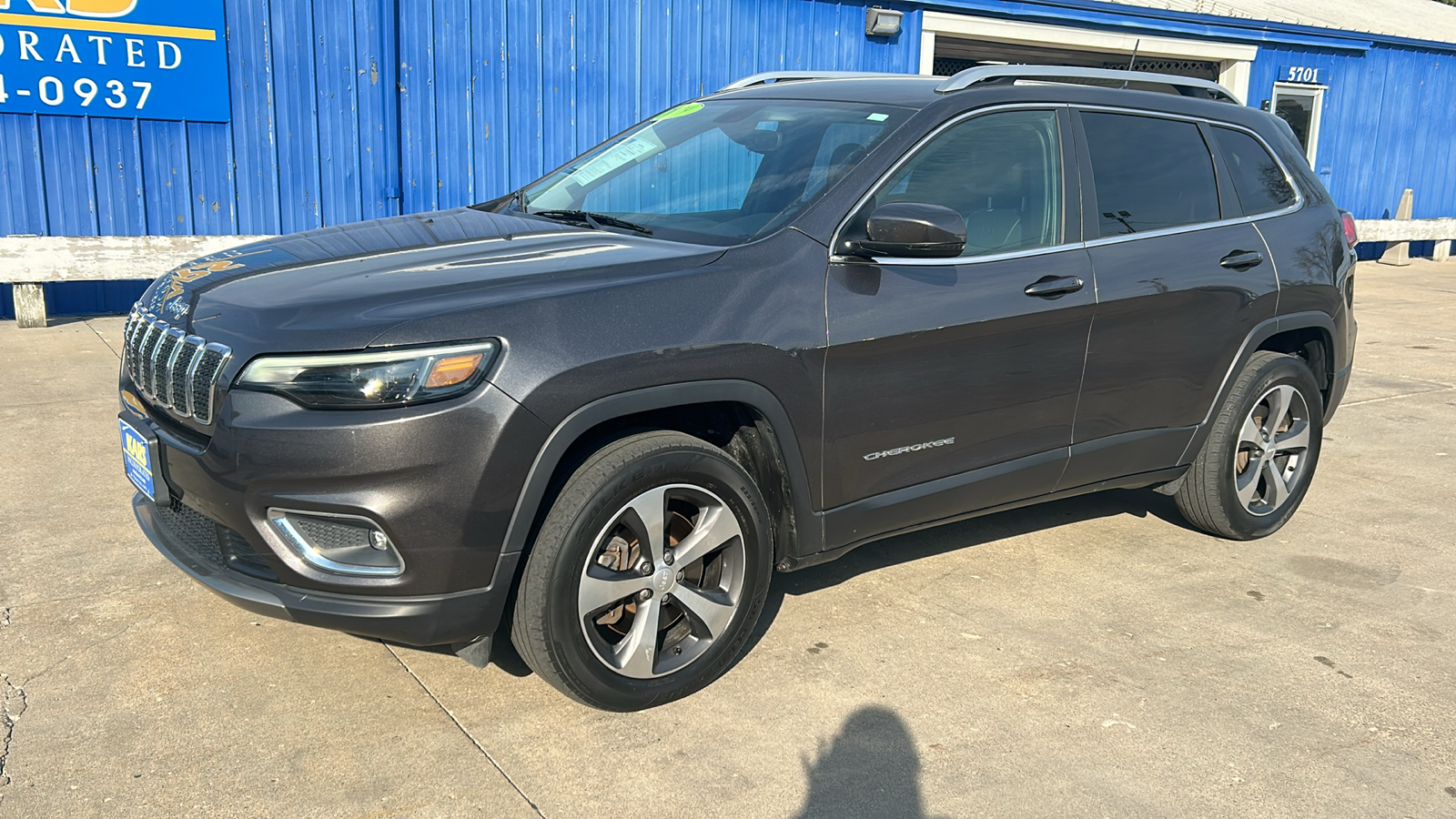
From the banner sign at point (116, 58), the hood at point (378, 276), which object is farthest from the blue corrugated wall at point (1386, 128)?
the hood at point (378, 276)

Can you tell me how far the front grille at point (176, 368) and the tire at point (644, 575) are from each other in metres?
0.91

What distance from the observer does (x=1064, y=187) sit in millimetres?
4090

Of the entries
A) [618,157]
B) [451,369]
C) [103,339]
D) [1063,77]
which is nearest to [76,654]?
[451,369]

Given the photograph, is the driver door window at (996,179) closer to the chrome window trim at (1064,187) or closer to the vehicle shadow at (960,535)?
→ the chrome window trim at (1064,187)

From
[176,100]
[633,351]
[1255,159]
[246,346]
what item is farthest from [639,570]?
[176,100]

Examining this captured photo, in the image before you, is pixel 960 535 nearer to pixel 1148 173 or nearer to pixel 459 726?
pixel 1148 173

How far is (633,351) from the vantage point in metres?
3.06

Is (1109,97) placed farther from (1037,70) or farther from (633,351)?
(633,351)

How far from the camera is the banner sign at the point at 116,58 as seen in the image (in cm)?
859

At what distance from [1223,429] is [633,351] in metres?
2.74

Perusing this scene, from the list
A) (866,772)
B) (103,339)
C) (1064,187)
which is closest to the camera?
(866,772)

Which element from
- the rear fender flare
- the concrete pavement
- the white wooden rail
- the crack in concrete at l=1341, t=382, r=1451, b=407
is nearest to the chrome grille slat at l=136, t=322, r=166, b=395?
the concrete pavement

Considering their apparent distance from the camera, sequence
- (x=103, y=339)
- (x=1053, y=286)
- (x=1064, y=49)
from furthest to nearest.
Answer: (x=1064, y=49)
(x=103, y=339)
(x=1053, y=286)

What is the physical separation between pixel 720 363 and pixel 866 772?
114 cm
